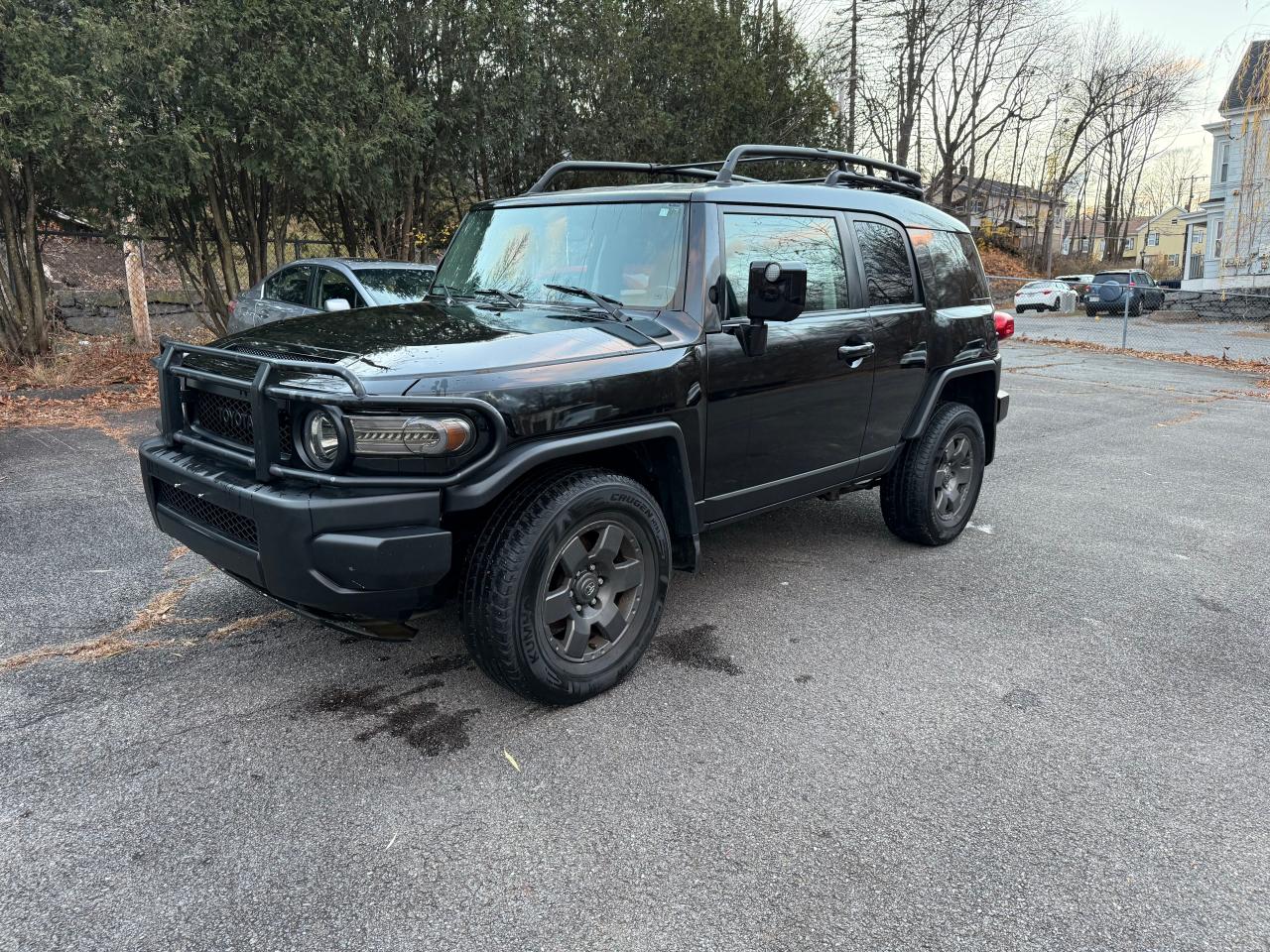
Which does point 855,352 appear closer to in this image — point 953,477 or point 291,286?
point 953,477

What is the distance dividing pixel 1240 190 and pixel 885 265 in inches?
784

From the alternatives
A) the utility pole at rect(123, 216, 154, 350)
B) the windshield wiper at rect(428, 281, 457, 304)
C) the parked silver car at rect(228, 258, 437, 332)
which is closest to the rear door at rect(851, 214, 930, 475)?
the windshield wiper at rect(428, 281, 457, 304)

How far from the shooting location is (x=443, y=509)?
2824 millimetres

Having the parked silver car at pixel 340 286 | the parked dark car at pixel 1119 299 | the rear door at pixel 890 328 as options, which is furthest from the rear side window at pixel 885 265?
the parked dark car at pixel 1119 299

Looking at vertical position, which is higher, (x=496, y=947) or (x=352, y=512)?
(x=352, y=512)

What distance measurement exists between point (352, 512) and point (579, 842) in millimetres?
1175

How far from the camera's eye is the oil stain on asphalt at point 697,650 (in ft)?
11.9

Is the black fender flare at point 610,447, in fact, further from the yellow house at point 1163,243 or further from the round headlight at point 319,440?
the yellow house at point 1163,243

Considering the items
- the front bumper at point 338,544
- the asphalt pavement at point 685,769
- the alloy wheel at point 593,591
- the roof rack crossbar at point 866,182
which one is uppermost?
the roof rack crossbar at point 866,182

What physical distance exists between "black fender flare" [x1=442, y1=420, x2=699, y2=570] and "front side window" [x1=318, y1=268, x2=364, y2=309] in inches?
247

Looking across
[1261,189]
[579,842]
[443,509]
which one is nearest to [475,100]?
[443,509]

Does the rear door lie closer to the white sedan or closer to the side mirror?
the side mirror

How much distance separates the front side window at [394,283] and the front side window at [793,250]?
18.3ft

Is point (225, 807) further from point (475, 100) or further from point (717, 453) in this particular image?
point (475, 100)
